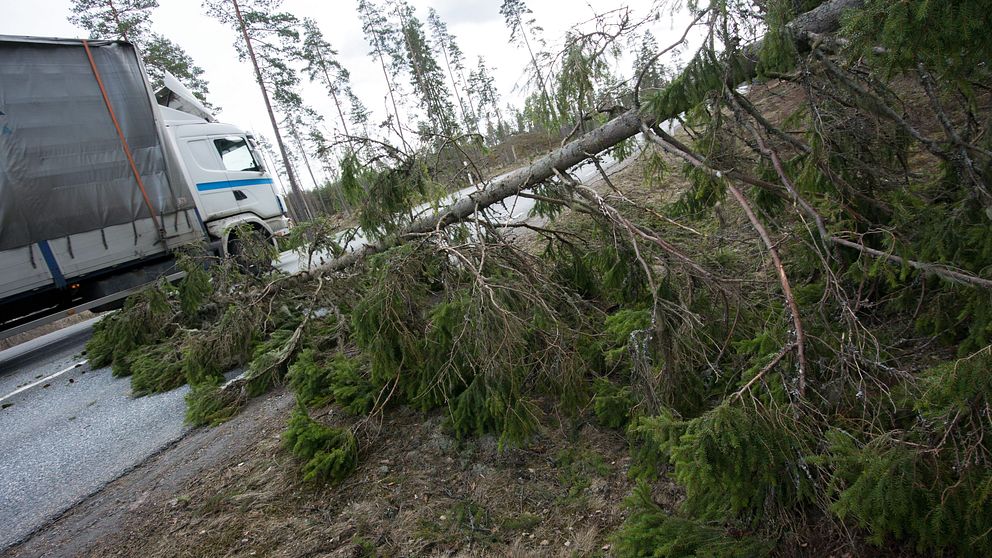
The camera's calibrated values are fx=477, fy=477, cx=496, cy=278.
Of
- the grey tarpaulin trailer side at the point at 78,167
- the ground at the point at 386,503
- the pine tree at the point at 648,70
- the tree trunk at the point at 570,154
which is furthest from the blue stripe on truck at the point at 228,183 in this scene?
the pine tree at the point at 648,70

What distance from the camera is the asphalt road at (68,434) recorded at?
3.35 metres

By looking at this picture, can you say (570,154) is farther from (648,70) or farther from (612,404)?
(612,404)

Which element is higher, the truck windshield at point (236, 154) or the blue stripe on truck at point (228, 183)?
the truck windshield at point (236, 154)

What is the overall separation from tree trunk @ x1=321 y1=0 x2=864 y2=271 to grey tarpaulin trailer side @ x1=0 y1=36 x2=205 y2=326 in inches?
168

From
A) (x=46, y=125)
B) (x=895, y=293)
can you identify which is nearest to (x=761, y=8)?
(x=895, y=293)

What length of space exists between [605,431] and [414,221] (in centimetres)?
296

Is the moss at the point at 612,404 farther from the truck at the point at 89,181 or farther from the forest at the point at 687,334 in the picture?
the truck at the point at 89,181

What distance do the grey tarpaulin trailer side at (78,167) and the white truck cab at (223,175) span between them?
50 cm

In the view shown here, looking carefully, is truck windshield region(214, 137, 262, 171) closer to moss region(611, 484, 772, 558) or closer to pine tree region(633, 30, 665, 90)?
pine tree region(633, 30, 665, 90)

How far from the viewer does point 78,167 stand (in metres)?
6.86

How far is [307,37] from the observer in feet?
78.9

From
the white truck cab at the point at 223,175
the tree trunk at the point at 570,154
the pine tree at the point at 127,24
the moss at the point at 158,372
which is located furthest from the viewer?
the pine tree at the point at 127,24

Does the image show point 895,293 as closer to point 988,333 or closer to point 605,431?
point 988,333

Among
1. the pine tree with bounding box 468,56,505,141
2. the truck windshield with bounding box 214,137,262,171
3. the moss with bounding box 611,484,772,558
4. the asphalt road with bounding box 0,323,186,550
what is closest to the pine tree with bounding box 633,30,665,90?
the moss with bounding box 611,484,772,558
